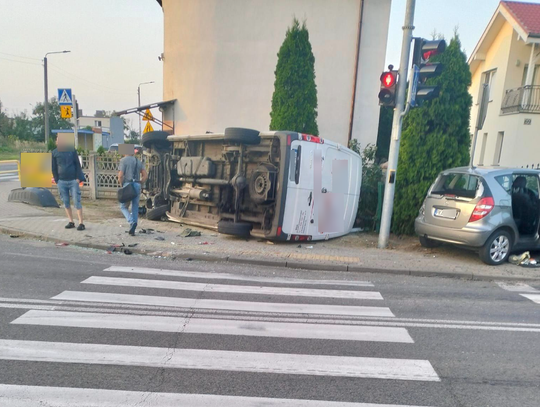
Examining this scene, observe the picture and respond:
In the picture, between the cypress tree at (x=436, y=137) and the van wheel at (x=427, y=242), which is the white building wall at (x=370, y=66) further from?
the van wheel at (x=427, y=242)

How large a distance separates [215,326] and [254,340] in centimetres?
53

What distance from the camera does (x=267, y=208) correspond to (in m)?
7.84

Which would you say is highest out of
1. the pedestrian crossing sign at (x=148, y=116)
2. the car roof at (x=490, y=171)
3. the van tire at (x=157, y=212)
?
the pedestrian crossing sign at (x=148, y=116)

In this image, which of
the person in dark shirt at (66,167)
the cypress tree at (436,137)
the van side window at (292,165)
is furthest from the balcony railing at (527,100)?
the person in dark shirt at (66,167)

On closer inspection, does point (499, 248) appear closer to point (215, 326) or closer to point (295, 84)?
point (215, 326)

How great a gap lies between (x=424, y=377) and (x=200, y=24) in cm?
1641

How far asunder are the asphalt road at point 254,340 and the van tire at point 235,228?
179 cm

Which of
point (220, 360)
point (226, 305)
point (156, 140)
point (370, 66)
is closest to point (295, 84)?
point (370, 66)

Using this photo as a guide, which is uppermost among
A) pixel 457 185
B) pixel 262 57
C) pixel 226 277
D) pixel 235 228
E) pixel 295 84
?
pixel 262 57

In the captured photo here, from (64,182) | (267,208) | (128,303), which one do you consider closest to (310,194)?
(267,208)

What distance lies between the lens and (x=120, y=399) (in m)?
2.80

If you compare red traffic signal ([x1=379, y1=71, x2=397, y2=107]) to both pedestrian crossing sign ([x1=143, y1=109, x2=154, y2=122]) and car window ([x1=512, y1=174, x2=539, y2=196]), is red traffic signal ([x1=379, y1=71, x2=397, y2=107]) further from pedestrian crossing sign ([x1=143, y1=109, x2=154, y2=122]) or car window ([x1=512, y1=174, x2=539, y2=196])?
pedestrian crossing sign ([x1=143, y1=109, x2=154, y2=122])

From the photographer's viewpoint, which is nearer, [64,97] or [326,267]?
[326,267]

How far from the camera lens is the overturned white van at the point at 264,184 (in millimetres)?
7559
